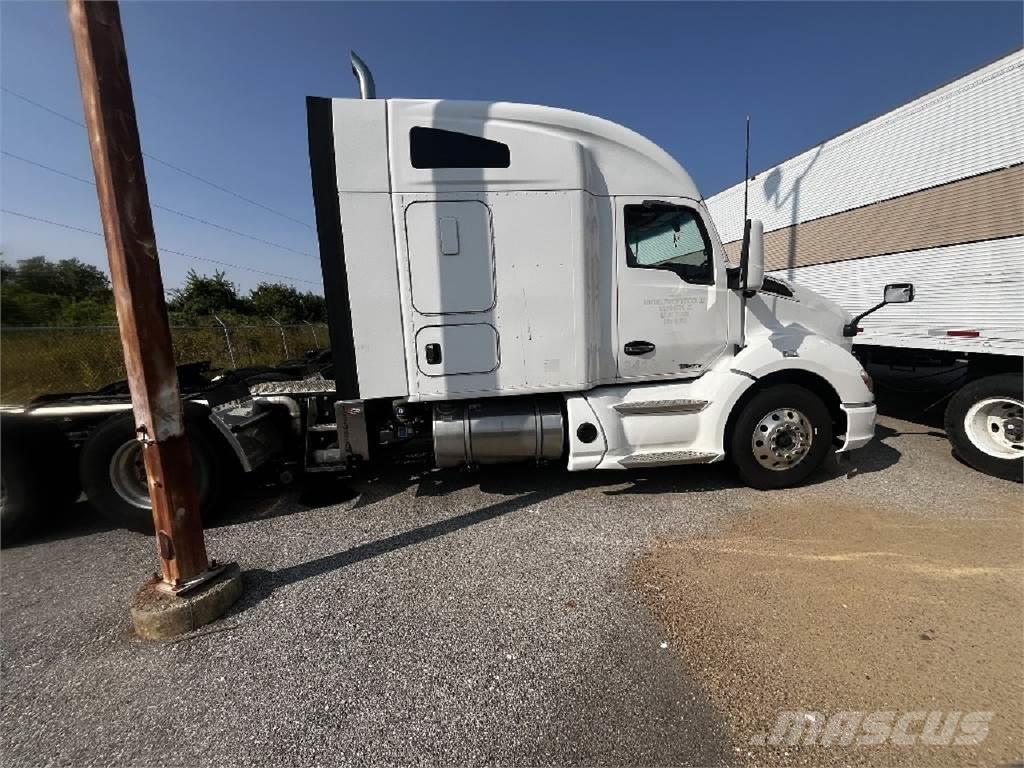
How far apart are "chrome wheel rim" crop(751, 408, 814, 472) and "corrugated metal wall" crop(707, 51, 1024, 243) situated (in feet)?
10.4

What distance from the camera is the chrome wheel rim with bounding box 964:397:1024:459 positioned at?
406 centimetres

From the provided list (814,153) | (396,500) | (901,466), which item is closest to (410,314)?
(396,500)

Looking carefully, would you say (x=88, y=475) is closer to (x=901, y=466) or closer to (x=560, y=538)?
(x=560, y=538)

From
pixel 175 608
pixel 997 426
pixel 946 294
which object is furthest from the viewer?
pixel 946 294

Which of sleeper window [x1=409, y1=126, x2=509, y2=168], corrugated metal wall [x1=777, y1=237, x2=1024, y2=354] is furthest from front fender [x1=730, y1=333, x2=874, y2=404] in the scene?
sleeper window [x1=409, y1=126, x2=509, y2=168]

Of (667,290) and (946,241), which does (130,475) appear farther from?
(946,241)

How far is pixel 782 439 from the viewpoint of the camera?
3902 mm

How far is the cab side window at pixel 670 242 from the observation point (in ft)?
12.4

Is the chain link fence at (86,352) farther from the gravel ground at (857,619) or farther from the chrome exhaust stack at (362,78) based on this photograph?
the gravel ground at (857,619)

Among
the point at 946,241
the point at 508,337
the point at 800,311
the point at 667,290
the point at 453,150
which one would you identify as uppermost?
the point at 453,150

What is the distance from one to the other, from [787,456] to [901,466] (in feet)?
5.24

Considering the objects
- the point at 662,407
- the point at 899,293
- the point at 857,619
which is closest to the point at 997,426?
the point at 899,293

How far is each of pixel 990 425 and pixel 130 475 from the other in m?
8.05

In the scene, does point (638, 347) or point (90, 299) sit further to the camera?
point (90, 299)
